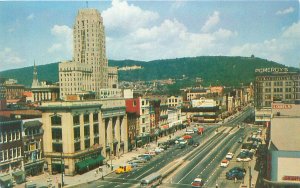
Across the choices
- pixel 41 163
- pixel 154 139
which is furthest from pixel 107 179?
pixel 154 139

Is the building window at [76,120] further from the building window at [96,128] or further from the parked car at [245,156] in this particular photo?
the parked car at [245,156]

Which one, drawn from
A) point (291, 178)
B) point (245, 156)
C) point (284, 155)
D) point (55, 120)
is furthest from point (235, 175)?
point (55, 120)

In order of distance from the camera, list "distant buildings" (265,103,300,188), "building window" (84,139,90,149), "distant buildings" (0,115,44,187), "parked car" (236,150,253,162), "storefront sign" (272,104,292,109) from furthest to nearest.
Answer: "parked car" (236,150,253,162) → "building window" (84,139,90,149) → "storefront sign" (272,104,292,109) → "distant buildings" (0,115,44,187) → "distant buildings" (265,103,300,188)

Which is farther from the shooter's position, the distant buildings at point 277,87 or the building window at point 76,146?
the distant buildings at point 277,87

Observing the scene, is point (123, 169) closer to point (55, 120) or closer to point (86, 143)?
point (86, 143)

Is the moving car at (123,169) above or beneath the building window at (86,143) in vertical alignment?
beneath

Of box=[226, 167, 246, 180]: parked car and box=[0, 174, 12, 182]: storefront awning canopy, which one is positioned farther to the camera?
box=[226, 167, 246, 180]: parked car

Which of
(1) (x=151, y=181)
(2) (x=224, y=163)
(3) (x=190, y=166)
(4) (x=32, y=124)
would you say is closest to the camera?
(1) (x=151, y=181)

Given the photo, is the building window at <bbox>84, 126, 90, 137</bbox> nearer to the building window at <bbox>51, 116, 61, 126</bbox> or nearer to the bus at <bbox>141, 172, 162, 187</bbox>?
the building window at <bbox>51, 116, 61, 126</bbox>

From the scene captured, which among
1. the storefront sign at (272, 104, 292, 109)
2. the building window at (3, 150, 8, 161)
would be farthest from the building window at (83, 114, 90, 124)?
the storefront sign at (272, 104, 292, 109)

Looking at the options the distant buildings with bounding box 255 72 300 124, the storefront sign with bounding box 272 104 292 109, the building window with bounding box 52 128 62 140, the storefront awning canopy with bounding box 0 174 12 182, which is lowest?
the storefront awning canopy with bounding box 0 174 12 182

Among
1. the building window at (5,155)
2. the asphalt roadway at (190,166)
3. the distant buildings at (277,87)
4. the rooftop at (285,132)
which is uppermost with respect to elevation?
the distant buildings at (277,87)

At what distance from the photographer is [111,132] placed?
94.4 meters

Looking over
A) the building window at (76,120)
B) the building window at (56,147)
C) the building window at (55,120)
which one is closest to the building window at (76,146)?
the building window at (56,147)
